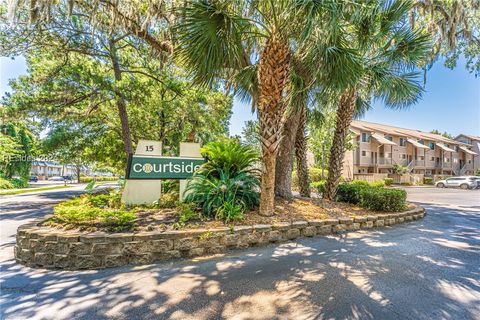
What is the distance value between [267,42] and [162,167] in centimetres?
383

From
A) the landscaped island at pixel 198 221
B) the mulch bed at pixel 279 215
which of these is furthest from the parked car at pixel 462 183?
the mulch bed at pixel 279 215

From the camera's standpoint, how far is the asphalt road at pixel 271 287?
2.38 meters

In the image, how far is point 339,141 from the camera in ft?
24.4

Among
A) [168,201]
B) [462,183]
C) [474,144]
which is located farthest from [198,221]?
[474,144]

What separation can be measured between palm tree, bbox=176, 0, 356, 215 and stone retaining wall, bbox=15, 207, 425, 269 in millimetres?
1354

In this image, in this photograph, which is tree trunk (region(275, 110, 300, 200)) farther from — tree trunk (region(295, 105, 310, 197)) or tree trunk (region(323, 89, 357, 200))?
tree trunk (region(323, 89, 357, 200))

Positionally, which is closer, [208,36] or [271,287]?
[271,287]

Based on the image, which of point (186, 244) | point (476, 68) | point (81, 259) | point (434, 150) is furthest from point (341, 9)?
point (434, 150)

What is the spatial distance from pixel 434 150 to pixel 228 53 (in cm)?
4219

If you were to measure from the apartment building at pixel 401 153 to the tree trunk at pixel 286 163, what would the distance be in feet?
61.1

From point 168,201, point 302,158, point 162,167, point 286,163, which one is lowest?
point 168,201

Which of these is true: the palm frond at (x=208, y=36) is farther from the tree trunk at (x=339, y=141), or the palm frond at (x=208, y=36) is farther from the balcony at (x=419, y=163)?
the balcony at (x=419, y=163)

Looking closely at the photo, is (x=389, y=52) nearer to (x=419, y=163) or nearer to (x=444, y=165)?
(x=419, y=163)

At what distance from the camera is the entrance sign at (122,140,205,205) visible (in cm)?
554
